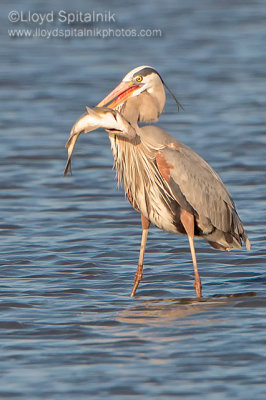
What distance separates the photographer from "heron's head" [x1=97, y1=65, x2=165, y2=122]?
26.2 ft

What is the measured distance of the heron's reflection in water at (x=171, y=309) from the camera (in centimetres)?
738

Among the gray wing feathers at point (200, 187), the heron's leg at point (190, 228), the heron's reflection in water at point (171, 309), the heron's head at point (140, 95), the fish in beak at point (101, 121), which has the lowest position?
the heron's reflection in water at point (171, 309)

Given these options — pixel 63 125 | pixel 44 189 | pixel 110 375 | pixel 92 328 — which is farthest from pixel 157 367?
pixel 63 125

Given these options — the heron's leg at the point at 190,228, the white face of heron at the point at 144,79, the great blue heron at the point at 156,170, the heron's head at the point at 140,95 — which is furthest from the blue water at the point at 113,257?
the white face of heron at the point at 144,79

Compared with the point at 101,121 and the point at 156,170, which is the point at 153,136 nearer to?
the point at 156,170

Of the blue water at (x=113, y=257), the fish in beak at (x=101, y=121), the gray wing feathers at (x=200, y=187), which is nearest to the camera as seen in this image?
the blue water at (x=113, y=257)

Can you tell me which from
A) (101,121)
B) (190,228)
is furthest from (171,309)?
(101,121)

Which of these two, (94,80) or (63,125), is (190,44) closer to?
(94,80)

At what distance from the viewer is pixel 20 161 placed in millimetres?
13438

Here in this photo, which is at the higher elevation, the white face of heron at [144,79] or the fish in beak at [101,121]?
the white face of heron at [144,79]

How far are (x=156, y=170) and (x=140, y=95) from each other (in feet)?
2.12

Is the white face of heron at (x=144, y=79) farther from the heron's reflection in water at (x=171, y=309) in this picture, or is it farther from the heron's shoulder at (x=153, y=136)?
the heron's reflection in water at (x=171, y=309)

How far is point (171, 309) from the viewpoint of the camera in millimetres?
7695

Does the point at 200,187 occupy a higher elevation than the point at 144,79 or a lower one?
lower
